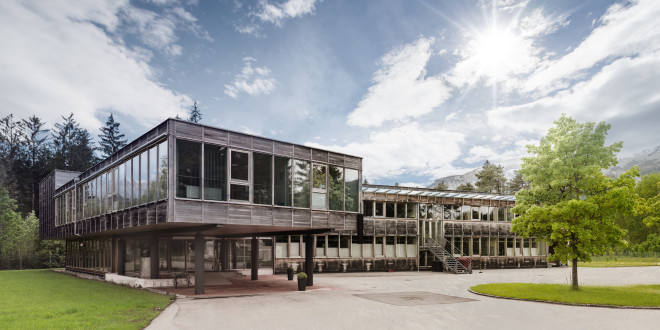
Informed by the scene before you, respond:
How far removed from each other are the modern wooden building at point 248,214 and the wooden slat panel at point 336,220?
7 centimetres

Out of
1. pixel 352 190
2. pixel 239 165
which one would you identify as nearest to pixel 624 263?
pixel 352 190

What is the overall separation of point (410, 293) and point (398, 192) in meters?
18.4

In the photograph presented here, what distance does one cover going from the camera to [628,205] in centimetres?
2056

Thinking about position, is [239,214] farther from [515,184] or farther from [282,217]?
[515,184]

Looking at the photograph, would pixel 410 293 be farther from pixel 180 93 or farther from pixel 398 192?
pixel 180 93

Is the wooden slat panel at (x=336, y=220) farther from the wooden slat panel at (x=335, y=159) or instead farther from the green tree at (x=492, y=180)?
the green tree at (x=492, y=180)

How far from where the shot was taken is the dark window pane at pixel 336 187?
77.6 ft

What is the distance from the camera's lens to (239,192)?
65.8 ft

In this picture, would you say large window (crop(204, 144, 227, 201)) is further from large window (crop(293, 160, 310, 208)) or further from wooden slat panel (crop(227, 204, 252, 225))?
large window (crop(293, 160, 310, 208))

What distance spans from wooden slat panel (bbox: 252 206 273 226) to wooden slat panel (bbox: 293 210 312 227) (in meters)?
1.40

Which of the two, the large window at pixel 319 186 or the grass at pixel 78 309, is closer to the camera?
the grass at pixel 78 309

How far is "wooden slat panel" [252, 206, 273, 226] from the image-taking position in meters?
20.4

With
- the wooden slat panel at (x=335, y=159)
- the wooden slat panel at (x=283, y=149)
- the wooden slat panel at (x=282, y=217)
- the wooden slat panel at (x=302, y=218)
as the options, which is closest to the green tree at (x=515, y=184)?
the wooden slat panel at (x=335, y=159)

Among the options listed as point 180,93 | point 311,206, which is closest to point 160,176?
point 311,206
